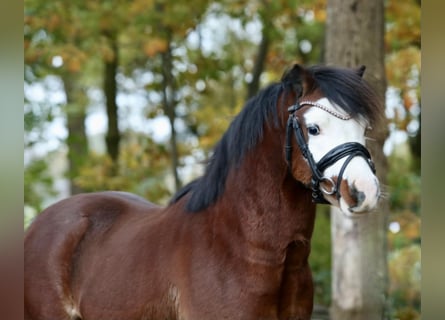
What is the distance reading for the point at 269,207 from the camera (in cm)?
295

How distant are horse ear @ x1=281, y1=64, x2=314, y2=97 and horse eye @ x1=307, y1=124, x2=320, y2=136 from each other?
0.75 feet

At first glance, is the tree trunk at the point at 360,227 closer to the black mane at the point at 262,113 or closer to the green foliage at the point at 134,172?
the black mane at the point at 262,113

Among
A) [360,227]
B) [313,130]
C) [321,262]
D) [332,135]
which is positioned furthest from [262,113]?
[321,262]

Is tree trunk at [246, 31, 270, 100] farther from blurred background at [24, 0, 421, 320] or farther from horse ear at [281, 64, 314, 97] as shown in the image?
horse ear at [281, 64, 314, 97]

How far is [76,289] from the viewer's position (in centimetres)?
368

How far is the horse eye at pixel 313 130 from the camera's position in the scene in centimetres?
269

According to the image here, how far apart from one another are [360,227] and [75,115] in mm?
8310

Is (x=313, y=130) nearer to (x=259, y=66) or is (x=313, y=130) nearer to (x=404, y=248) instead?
(x=404, y=248)

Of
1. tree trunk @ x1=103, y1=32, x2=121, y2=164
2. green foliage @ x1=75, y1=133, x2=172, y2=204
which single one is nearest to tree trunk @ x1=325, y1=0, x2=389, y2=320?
green foliage @ x1=75, y1=133, x2=172, y2=204

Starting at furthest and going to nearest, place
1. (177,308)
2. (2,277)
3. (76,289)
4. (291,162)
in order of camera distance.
→ (76,289) < (177,308) < (291,162) < (2,277)

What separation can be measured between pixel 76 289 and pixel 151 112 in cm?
870

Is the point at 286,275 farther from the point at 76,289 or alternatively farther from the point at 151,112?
the point at 151,112

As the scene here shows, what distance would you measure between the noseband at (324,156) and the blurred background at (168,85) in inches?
227

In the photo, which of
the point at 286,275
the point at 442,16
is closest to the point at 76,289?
the point at 286,275
